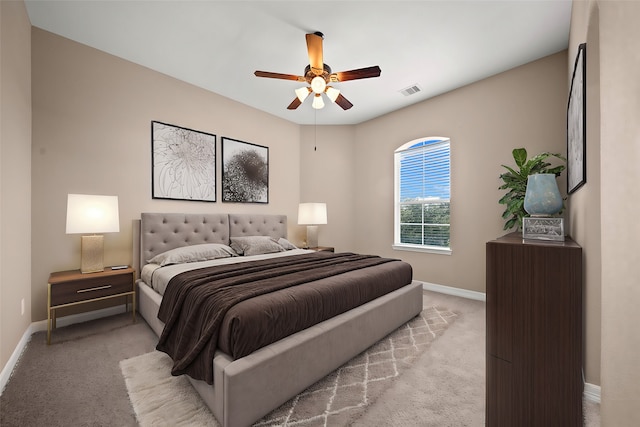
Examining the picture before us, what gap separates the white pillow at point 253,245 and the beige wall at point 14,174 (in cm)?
199

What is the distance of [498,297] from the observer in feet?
4.25

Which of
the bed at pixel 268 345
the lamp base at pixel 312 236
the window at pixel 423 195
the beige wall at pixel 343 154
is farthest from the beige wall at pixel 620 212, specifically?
the lamp base at pixel 312 236

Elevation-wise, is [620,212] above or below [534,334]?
above

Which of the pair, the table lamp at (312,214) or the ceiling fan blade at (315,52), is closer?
the ceiling fan blade at (315,52)

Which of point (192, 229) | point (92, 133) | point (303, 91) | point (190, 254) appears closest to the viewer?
point (303, 91)

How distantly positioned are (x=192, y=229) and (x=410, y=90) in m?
3.61

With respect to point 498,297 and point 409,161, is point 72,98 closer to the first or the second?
point 498,297

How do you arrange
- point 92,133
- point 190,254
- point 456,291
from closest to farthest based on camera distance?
point 92,133, point 190,254, point 456,291

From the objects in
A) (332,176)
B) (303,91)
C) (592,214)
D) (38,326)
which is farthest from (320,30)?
(38,326)

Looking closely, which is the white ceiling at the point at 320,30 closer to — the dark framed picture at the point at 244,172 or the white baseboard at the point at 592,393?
the dark framed picture at the point at 244,172

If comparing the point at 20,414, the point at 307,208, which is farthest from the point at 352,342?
the point at 307,208

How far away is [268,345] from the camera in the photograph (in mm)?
1548

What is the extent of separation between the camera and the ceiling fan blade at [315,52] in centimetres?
232

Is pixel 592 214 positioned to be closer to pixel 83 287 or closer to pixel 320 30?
pixel 320 30
